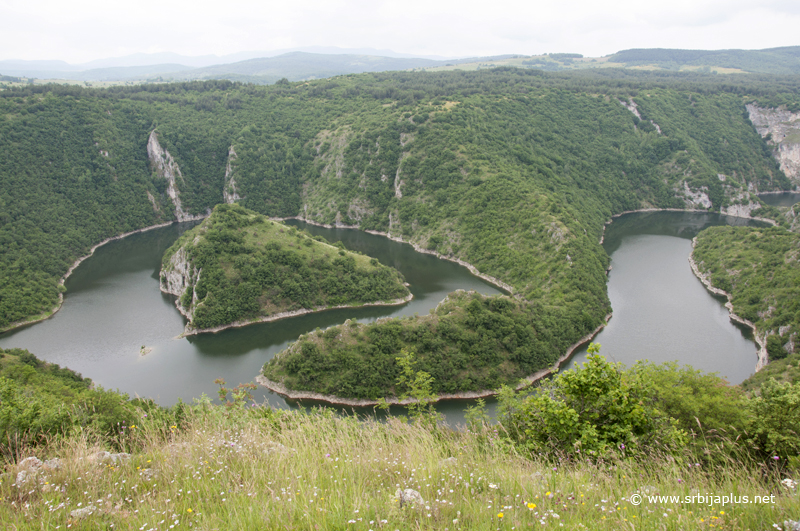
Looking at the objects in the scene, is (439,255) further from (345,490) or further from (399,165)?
(345,490)

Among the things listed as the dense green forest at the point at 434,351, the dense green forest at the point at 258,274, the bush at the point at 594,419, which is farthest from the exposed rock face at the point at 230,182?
the bush at the point at 594,419

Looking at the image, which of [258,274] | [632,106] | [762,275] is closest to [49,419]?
[258,274]

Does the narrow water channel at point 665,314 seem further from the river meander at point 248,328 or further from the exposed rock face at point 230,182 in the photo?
the exposed rock face at point 230,182

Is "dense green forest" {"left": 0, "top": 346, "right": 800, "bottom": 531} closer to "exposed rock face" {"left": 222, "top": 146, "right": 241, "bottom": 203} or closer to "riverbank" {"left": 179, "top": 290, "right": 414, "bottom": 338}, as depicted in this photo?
"riverbank" {"left": 179, "top": 290, "right": 414, "bottom": 338}

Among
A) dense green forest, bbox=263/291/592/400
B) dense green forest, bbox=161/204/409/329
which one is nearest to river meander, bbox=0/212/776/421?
dense green forest, bbox=161/204/409/329

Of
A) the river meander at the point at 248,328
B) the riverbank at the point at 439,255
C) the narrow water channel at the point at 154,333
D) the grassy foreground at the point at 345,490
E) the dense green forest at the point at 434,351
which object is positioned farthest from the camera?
the riverbank at the point at 439,255
